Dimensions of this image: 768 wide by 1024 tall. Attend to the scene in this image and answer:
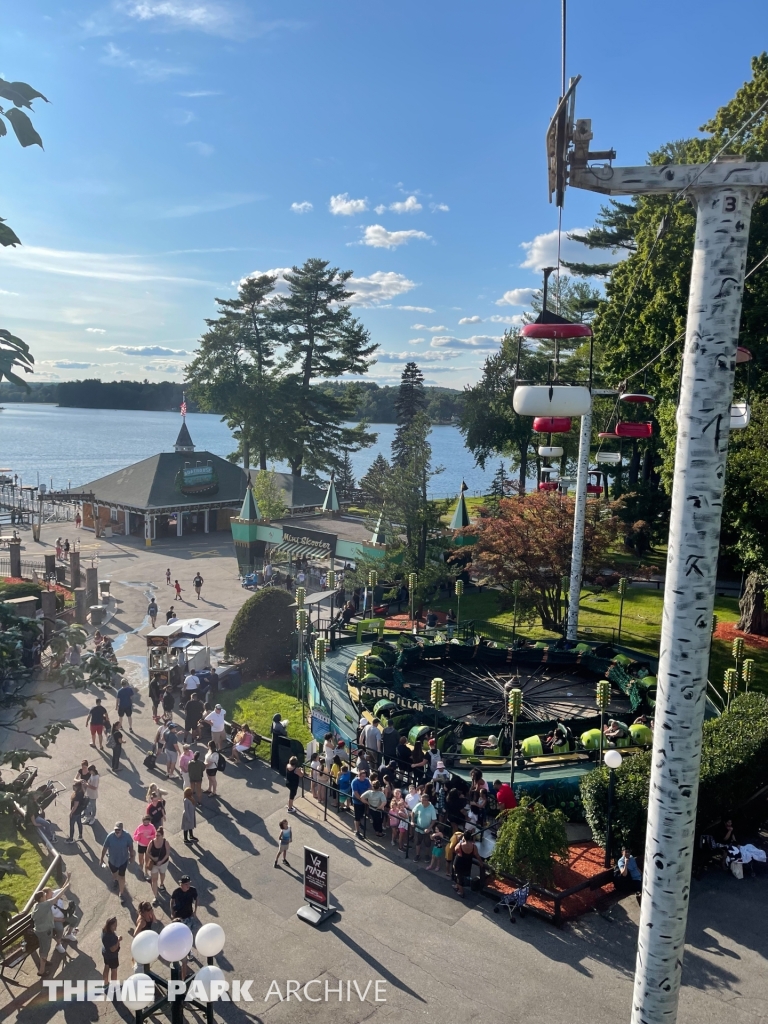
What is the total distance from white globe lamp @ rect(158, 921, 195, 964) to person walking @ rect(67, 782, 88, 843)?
20.8 feet

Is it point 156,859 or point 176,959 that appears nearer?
point 176,959

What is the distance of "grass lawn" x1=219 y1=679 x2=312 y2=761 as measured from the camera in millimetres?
18969

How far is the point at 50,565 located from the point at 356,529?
1503cm

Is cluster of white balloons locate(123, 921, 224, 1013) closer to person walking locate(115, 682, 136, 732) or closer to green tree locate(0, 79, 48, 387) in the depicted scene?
green tree locate(0, 79, 48, 387)

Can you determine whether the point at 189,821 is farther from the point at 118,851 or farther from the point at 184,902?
the point at 184,902

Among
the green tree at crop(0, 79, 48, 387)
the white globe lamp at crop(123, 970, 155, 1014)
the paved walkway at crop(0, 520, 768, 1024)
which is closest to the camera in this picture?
the green tree at crop(0, 79, 48, 387)

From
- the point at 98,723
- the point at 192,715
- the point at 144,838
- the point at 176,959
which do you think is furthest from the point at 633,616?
the point at 176,959

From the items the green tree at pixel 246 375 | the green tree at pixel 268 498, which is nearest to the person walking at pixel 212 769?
the green tree at pixel 268 498

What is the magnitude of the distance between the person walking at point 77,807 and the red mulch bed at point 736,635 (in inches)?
759

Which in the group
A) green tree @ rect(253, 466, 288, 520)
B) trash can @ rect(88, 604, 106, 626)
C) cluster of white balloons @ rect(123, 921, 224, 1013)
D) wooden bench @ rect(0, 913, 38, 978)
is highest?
green tree @ rect(253, 466, 288, 520)

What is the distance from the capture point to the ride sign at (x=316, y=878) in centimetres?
1071

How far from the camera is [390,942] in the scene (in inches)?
412

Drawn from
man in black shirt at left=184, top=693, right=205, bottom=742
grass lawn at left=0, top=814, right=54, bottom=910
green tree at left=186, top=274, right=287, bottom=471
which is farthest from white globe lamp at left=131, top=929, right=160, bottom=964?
green tree at left=186, top=274, right=287, bottom=471

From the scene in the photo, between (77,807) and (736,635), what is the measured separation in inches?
820
